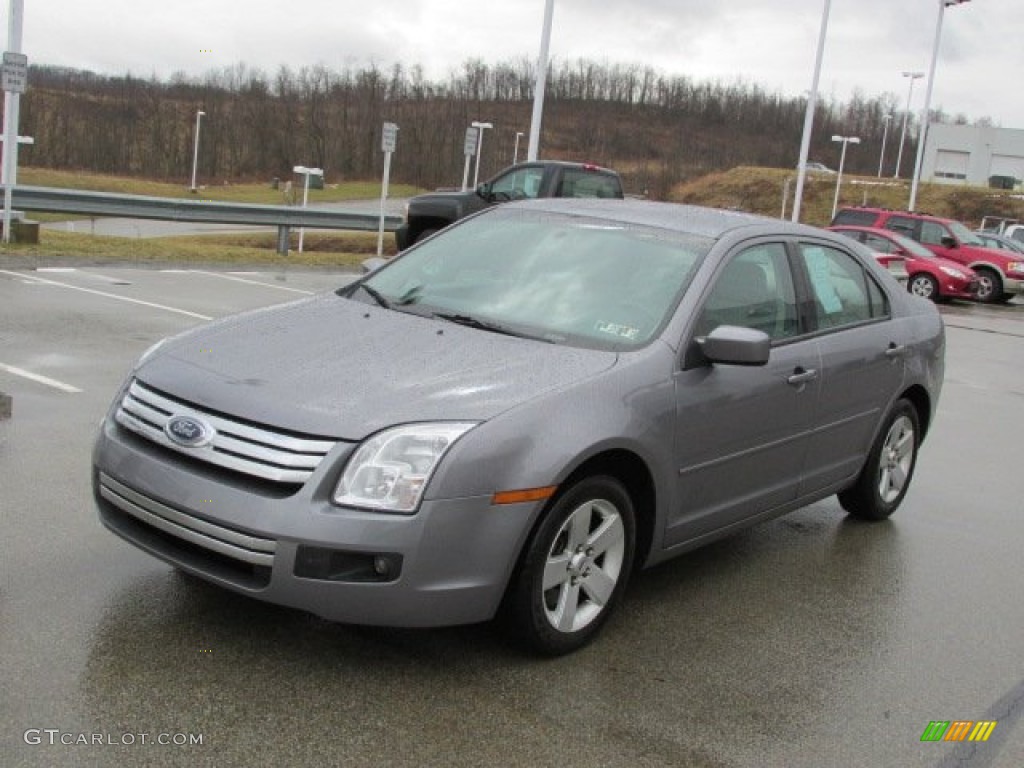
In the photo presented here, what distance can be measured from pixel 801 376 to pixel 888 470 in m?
1.59

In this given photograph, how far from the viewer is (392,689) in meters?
3.63

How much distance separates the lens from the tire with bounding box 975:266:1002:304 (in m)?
26.2

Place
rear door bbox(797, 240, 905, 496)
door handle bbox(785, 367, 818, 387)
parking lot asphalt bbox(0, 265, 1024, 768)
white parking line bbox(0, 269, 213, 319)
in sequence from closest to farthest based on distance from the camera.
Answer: parking lot asphalt bbox(0, 265, 1024, 768), door handle bbox(785, 367, 818, 387), rear door bbox(797, 240, 905, 496), white parking line bbox(0, 269, 213, 319)

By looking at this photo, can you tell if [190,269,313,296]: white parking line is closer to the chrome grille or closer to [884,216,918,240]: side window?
the chrome grille

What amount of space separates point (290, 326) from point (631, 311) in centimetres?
138

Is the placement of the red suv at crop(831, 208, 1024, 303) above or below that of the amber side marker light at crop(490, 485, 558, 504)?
above

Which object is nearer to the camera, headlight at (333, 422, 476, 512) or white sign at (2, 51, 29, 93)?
headlight at (333, 422, 476, 512)

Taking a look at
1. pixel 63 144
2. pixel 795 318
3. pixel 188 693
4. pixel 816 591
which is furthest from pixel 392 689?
pixel 63 144

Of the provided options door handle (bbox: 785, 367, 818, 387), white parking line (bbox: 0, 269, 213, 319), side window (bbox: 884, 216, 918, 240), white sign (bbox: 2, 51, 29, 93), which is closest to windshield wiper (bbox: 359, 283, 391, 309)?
door handle (bbox: 785, 367, 818, 387)

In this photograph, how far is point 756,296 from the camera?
16.4 feet

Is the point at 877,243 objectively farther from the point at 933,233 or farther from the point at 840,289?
the point at 840,289

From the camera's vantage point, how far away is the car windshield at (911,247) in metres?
24.2

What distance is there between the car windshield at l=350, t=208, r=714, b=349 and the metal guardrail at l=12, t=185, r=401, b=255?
1503 cm

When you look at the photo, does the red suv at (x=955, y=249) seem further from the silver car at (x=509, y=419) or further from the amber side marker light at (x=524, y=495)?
the amber side marker light at (x=524, y=495)
